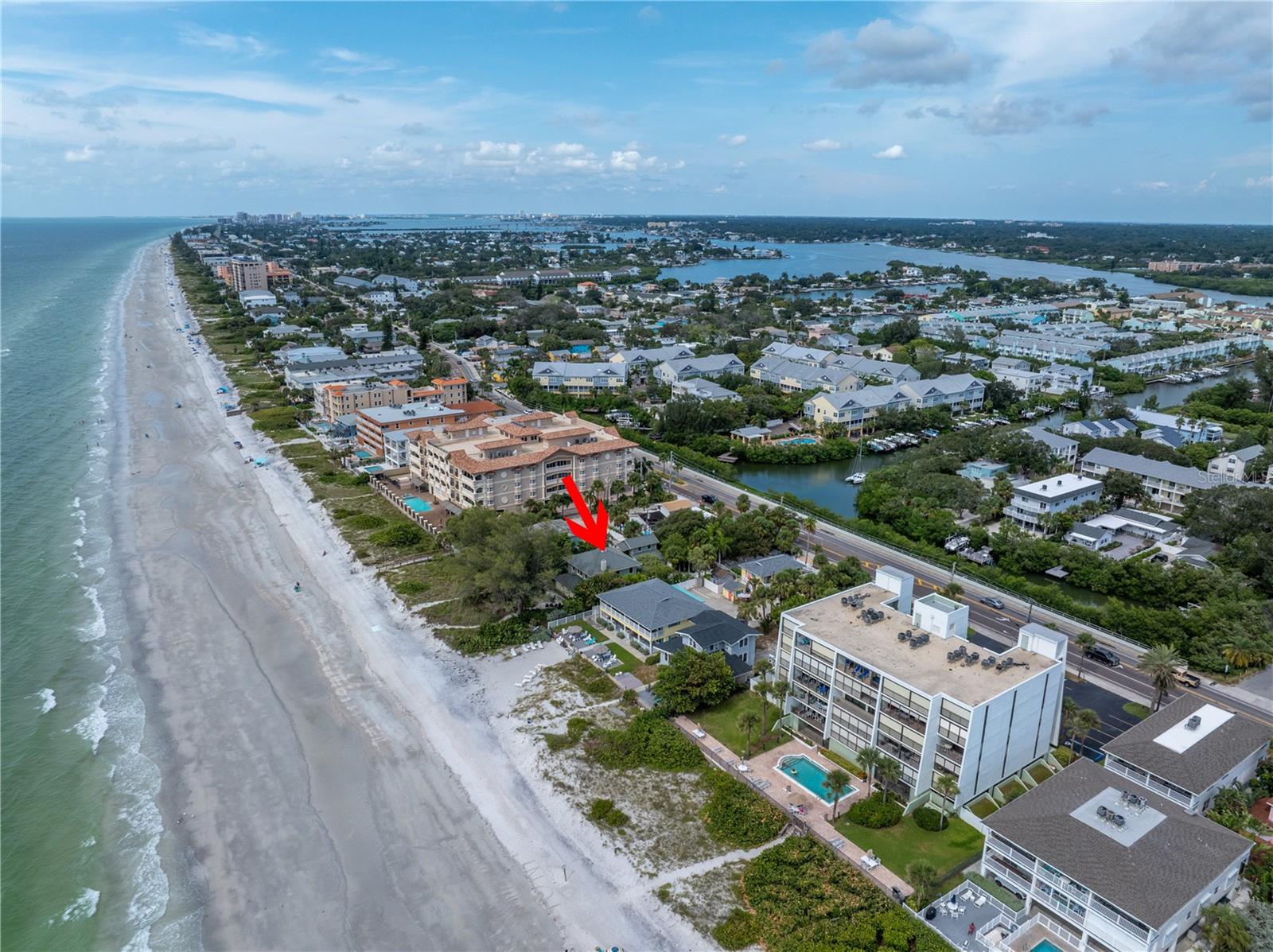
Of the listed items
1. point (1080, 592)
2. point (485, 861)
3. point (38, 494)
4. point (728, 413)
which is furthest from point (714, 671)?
point (38, 494)

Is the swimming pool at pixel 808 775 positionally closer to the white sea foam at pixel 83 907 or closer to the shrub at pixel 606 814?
the shrub at pixel 606 814

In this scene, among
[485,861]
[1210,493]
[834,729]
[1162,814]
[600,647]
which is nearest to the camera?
[1162,814]

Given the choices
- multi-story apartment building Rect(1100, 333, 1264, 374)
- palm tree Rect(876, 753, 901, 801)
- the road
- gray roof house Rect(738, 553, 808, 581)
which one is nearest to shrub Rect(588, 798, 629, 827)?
palm tree Rect(876, 753, 901, 801)

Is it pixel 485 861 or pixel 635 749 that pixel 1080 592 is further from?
pixel 485 861

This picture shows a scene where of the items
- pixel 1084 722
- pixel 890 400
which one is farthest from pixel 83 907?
pixel 890 400

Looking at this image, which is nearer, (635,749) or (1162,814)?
(1162,814)

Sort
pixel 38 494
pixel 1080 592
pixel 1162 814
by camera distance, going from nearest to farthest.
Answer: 1. pixel 1162 814
2. pixel 1080 592
3. pixel 38 494

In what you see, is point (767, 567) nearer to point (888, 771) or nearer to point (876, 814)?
point (888, 771)
